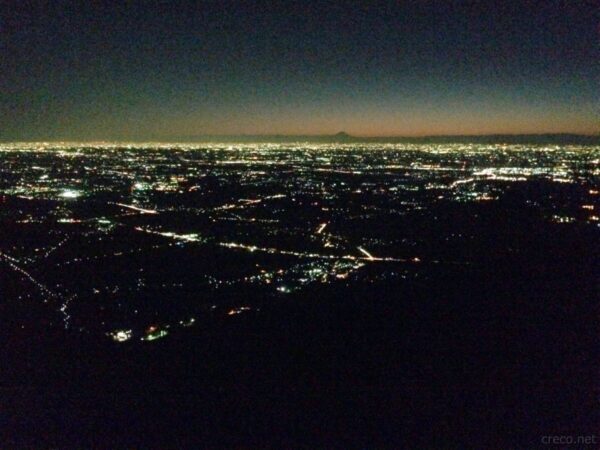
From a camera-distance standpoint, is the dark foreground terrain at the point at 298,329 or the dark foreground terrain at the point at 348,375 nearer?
the dark foreground terrain at the point at 348,375

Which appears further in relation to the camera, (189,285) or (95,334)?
(189,285)

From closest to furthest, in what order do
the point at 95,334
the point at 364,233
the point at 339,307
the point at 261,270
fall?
the point at 95,334 → the point at 339,307 → the point at 261,270 → the point at 364,233

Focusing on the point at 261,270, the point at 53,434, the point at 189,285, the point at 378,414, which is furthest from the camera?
the point at 261,270

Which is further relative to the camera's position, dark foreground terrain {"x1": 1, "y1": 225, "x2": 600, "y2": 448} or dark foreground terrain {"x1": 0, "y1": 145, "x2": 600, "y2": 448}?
dark foreground terrain {"x1": 0, "y1": 145, "x2": 600, "y2": 448}

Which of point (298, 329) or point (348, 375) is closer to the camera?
point (348, 375)

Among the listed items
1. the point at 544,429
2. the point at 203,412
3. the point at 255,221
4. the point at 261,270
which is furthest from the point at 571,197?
the point at 203,412

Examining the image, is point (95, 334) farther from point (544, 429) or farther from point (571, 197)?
point (571, 197)

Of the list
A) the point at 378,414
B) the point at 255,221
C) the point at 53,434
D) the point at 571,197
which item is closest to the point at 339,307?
the point at 378,414

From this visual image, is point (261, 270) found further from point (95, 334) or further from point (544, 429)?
point (544, 429)

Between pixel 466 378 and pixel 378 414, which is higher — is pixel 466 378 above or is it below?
below
